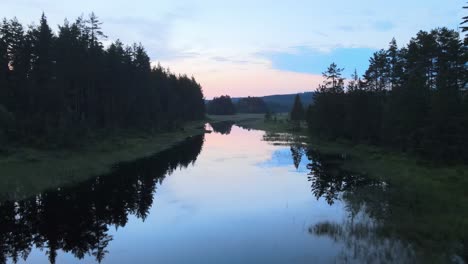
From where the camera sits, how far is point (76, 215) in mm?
23750

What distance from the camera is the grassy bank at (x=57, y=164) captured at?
2845cm

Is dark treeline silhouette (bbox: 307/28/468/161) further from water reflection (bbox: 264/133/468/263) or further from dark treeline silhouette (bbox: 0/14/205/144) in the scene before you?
dark treeline silhouette (bbox: 0/14/205/144)

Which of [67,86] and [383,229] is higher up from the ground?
[67,86]

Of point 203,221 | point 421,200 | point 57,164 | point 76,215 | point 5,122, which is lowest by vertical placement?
point 203,221

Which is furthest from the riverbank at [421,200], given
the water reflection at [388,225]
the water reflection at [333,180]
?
the water reflection at [333,180]

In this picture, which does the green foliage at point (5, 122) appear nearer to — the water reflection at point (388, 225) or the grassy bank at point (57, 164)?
the grassy bank at point (57, 164)

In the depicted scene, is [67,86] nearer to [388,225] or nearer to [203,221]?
[203,221]

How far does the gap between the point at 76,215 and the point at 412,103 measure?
35.0 metres

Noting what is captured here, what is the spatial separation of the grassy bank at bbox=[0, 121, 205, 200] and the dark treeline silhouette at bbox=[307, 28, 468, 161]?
102 feet

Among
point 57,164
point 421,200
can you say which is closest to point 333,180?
point 421,200

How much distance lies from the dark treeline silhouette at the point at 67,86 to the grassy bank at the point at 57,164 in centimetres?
294

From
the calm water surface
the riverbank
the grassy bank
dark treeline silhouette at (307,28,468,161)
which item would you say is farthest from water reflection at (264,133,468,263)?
the grassy bank

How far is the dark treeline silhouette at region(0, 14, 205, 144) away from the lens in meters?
44.5

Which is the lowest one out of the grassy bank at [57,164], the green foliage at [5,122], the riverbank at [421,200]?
the riverbank at [421,200]
